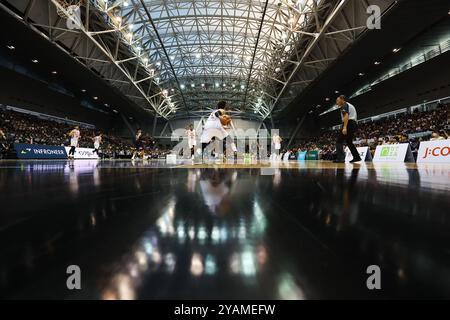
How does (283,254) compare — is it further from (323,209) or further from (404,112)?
(404,112)

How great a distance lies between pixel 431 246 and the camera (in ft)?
2.80

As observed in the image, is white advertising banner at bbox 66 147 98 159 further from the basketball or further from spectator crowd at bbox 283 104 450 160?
spectator crowd at bbox 283 104 450 160

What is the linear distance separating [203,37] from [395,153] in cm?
2632

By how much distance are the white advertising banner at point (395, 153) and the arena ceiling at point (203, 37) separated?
6567 millimetres

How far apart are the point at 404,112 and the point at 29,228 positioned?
1275 inches

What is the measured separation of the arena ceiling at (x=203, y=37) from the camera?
15223 millimetres

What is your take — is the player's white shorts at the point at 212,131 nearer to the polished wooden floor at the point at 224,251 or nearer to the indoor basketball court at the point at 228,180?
the indoor basketball court at the point at 228,180

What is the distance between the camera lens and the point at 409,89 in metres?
24.0

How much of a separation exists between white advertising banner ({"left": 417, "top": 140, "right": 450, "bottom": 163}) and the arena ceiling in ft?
22.1

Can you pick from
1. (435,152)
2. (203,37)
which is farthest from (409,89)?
(203,37)

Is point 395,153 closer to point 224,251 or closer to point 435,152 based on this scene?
point 435,152
